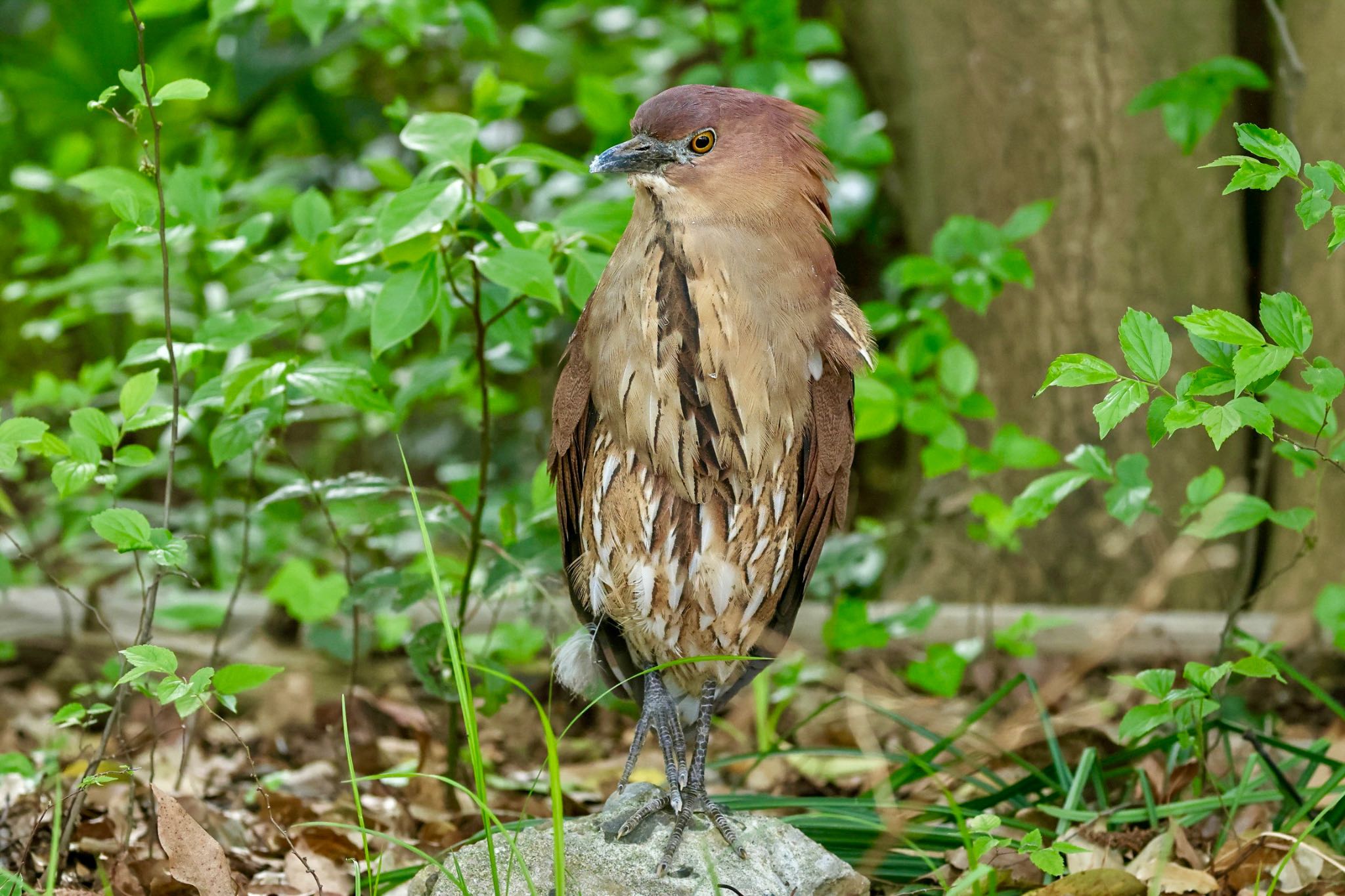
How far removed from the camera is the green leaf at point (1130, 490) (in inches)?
106

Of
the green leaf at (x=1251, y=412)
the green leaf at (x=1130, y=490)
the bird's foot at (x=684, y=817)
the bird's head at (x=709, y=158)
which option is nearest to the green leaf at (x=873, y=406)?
the green leaf at (x=1130, y=490)

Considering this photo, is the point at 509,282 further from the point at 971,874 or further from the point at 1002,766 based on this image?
the point at 1002,766

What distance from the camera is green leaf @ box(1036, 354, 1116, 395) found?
2.12 m

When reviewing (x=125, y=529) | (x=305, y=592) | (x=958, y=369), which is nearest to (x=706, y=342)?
(x=125, y=529)

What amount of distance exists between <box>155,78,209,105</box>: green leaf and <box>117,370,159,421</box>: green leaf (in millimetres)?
544

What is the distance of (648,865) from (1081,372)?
4.27 feet

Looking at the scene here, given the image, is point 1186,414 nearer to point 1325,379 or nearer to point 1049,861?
point 1325,379

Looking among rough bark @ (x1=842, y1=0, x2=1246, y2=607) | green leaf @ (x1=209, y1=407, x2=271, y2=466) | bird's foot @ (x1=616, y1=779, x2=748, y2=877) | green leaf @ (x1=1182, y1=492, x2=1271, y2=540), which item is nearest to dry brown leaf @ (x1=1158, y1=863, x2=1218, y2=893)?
green leaf @ (x1=1182, y1=492, x2=1271, y2=540)

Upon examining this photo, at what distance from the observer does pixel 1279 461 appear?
4.19 metres

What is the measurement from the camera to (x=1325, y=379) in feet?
7.09

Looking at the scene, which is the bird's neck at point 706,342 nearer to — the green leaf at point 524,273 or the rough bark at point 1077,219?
the green leaf at point 524,273

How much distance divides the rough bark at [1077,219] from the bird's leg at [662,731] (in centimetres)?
189

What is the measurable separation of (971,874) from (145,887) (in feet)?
5.61

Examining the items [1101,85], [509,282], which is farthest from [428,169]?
[1101,85]
